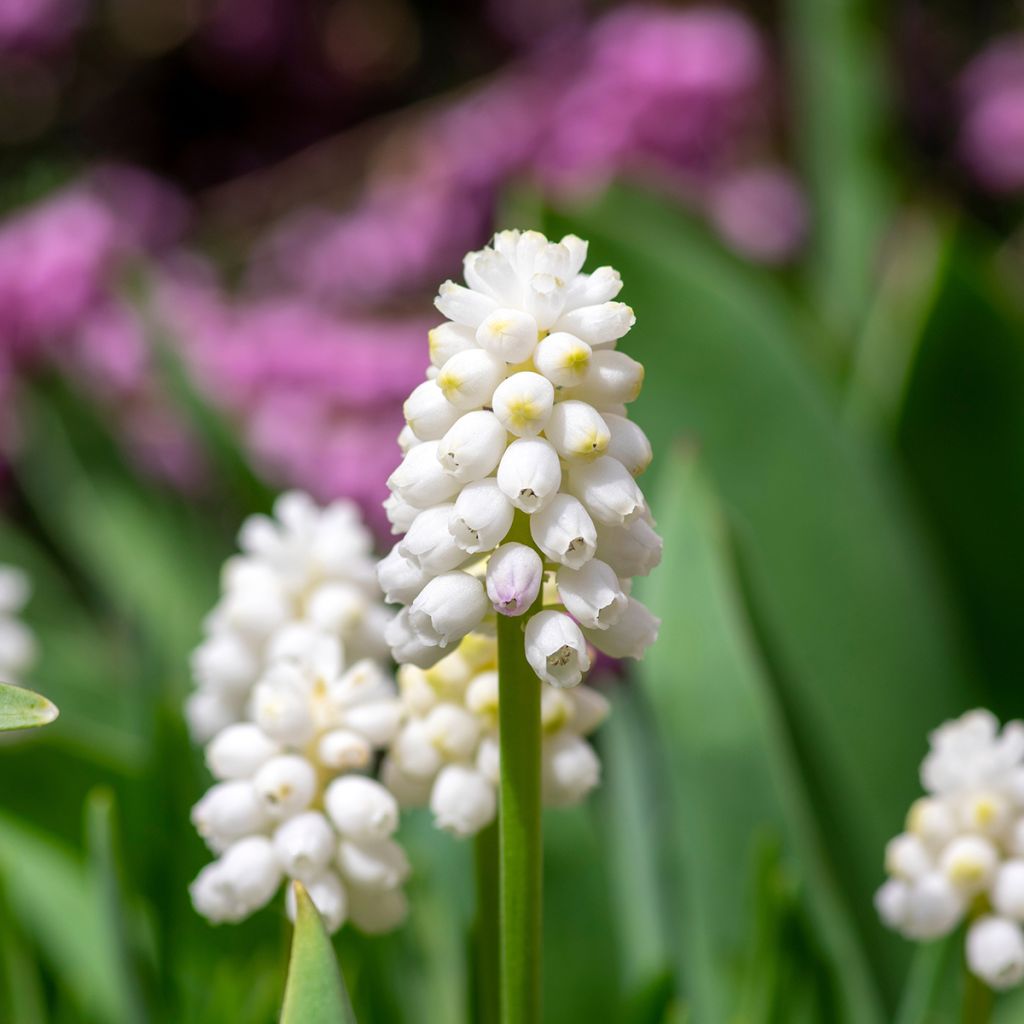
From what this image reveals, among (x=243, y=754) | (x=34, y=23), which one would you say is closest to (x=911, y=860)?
(x=243, y=754)

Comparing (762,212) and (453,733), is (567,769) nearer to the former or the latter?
(453,733)

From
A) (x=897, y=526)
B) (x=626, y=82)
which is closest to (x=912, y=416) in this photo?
(x=897, y=526)

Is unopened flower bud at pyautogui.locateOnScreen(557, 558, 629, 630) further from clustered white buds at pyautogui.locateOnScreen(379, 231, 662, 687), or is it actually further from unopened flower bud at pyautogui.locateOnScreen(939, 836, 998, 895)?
unopened flower bud at pyautogui.locateOnScreen(939, 836, 998, 895)

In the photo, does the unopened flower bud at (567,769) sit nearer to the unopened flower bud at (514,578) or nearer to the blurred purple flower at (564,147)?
the unopened flower bud at (514,578)

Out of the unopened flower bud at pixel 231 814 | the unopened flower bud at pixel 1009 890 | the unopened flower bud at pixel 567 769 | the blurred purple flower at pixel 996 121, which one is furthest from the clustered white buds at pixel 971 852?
the blurred purple flower at pixel 996 121

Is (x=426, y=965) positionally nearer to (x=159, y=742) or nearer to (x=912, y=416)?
(x=159, y=742)

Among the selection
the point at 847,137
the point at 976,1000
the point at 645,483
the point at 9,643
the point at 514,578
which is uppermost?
the point at 847,137

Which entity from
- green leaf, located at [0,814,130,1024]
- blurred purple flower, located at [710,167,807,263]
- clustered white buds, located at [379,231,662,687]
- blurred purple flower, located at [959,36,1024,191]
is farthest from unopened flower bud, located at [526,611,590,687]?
blurred purple flower, located at [959,36,1024,191]
